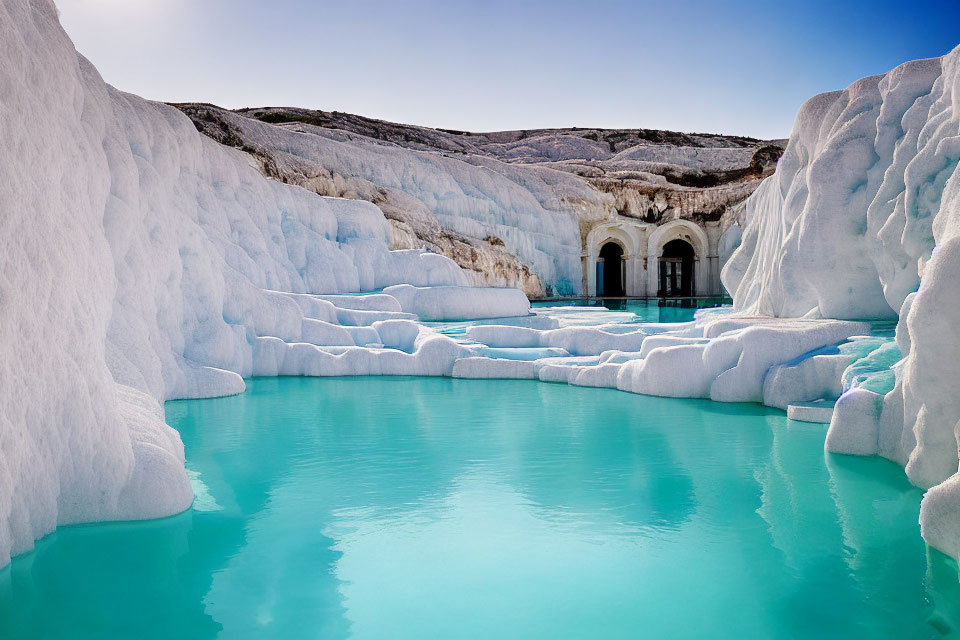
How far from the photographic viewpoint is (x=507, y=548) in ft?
14.7

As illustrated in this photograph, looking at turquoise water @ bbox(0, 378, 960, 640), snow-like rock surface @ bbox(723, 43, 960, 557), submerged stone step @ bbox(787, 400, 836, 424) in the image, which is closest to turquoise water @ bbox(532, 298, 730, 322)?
snow-like rock surface @ bbox(723, 43, 960, 557)

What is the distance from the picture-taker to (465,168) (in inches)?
1048

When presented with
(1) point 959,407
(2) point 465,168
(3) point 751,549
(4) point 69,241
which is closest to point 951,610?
(3) point 751,549

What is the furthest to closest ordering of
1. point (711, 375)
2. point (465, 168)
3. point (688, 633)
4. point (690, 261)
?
point (690, 261) < point (465, 168) < point (711, 375) < point (688, 633)

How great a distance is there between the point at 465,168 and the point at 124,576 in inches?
931

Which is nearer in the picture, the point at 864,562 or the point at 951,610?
the point at 951,610

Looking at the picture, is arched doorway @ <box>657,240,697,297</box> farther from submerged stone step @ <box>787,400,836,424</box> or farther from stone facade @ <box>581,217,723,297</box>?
submerged stone step @ <box>787,400,836,424</box>

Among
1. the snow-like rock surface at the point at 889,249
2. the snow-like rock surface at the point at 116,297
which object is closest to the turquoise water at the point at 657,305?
the snow-like rock surface at the point at 889,249

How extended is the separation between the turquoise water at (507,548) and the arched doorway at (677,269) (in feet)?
81.2

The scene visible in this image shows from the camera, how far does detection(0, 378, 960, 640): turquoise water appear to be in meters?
3.53

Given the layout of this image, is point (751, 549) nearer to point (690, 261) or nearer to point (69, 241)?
point (69, 241)

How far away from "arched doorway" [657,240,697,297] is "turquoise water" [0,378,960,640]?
24739 mm

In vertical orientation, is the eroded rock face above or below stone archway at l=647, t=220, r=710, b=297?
above

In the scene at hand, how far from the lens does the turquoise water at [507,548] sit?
11.6 ft
